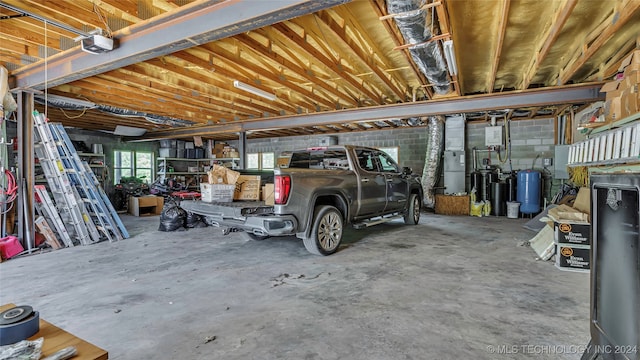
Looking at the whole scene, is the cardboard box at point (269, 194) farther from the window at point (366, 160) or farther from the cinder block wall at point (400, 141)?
the cinder block wall at point (400, 141)

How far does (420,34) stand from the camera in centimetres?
329

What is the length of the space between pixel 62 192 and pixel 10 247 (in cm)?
111

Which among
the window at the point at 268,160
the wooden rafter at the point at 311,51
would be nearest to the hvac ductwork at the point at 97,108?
the window at the point at 268,160

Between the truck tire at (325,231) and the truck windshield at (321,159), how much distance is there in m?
0.89

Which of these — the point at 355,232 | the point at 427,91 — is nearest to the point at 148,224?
the point at 355,232

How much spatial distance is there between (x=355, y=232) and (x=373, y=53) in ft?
10.6

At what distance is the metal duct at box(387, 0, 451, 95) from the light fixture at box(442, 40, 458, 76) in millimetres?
66

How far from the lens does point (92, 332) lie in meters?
2.22

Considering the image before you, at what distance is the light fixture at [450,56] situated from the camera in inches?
143

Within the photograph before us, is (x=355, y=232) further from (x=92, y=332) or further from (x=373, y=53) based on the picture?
(x=92, y=332)

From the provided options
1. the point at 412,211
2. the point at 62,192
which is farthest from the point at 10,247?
the point at 412,211

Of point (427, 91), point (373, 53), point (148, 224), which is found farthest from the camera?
point (148, 224)

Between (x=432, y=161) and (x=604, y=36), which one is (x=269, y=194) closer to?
(x=604, y=36)

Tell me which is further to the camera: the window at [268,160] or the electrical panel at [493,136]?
the window at [268,160]
